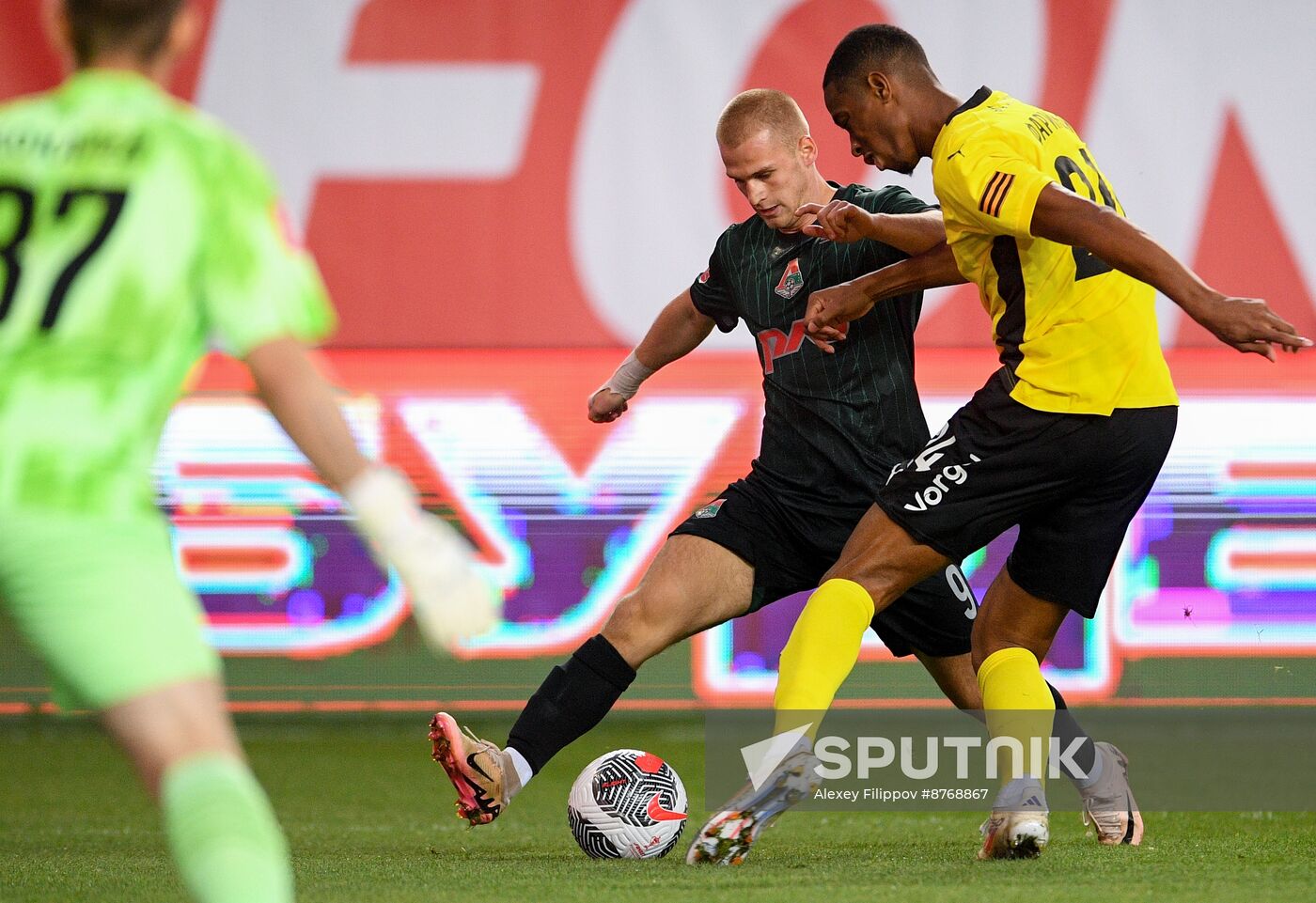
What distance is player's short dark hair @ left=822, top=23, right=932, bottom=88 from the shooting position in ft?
Answer: 11.1

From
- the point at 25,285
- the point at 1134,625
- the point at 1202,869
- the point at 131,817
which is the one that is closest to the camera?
the point at 25,285

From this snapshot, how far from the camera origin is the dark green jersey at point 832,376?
3.75 m

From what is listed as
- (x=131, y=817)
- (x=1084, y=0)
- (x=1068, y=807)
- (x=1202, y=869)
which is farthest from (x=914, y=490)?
(x=1084, y=0)

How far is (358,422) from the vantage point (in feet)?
21.6

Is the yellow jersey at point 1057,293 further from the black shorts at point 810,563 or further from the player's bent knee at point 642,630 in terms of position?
the player's bent knee at point 642,630

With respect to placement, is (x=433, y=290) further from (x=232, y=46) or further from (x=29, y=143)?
(x=29, y=143)

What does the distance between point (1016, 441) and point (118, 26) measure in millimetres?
1989

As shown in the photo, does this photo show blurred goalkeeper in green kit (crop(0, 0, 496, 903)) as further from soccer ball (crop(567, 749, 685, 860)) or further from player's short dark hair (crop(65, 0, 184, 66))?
soccer ball (crop(567, 749, 685, 860))

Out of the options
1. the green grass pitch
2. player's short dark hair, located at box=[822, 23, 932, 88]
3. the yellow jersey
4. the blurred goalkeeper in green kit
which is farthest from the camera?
player's short dark hair, located at box=[822, 23, 932, 88]

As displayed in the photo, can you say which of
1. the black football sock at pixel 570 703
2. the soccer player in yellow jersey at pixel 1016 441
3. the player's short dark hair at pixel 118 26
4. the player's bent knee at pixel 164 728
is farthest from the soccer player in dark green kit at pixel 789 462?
the player's short dark hair at pixel 118 26

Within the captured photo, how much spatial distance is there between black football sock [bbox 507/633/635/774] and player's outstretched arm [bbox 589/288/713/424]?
0.76 m

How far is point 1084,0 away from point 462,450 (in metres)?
3.18

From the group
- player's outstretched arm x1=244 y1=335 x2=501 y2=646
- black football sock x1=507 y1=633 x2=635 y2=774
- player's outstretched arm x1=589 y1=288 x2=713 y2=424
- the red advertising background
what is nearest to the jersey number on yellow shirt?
player's outstretched arm x1=589 y1=288 x2=713 y2=424

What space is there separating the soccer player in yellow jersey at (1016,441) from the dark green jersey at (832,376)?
402 mm
